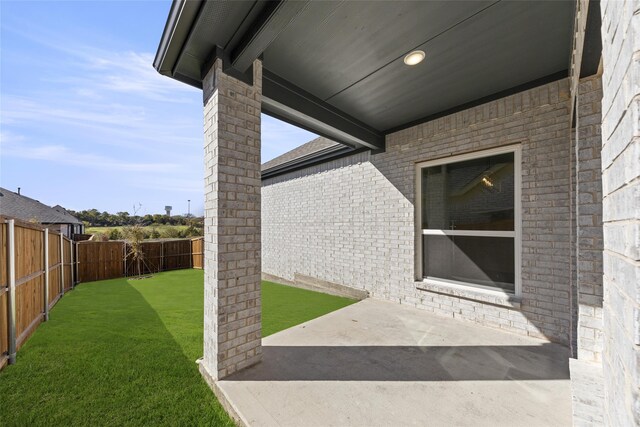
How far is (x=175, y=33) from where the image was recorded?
2.41 metres

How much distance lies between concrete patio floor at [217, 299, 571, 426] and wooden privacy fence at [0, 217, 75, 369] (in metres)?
3.27

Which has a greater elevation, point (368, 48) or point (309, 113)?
point (368, 48)

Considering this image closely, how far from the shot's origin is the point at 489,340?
3.50 meters

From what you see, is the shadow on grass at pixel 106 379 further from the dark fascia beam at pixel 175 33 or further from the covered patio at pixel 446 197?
the dark fascia beam at pixel 175 33

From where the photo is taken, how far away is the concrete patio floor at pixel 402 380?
216cm

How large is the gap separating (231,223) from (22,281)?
3.96 meters

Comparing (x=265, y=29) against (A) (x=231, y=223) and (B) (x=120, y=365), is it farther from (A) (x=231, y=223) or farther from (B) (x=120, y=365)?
(B) (x=120, y=365)

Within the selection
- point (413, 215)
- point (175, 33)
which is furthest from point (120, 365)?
point (413, 215)

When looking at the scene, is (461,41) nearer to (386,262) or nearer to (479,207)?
(479,207)

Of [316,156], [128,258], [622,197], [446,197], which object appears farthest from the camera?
[128,258]

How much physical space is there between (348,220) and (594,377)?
14.3 ft

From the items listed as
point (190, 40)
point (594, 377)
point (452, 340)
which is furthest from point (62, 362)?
point (594, 377)

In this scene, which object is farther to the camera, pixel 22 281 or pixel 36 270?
pixel 36 270

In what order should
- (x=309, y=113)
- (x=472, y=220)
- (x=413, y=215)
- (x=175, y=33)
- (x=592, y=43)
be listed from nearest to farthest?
(x=592, y=43) < (x=175, y=33) < (x=309, y=113) < (x=472, y=220) < (x=413, y=215)
